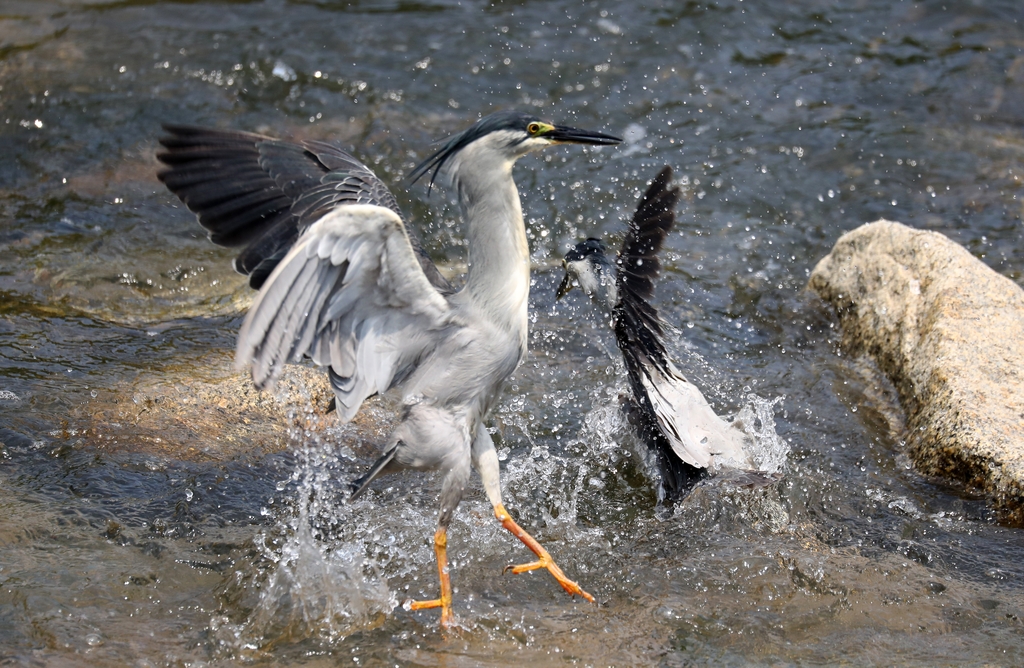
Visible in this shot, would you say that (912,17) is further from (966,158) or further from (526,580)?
(526,580)

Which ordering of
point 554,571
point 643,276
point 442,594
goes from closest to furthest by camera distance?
1. point 442,594
2. point 554,571
3. point 643,276

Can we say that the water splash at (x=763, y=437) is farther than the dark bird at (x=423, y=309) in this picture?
Yes

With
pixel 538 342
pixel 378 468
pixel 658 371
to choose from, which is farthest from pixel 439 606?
pixel 538 342

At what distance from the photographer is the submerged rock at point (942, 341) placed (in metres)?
4.60

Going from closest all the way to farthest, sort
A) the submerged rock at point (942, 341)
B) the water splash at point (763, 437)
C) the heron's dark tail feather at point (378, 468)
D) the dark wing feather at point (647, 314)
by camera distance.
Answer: the heron's dark tail feather at point (378, 468), the submerged rock at point (942, 341), the dark wing feather at point (647, 314), the water splash at point (763, 437)

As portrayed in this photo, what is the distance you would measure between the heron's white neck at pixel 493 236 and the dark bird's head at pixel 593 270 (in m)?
0.96

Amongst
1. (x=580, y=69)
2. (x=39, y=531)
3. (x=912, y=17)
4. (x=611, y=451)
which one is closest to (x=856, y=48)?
(x=912, y=17)

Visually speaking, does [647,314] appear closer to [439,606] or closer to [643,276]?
[643,276]

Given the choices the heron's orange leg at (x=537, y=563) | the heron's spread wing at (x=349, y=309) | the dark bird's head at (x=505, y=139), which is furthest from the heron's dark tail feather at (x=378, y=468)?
the dark bird's head at (x=505, y=139)

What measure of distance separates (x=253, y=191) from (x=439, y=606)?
208 cm

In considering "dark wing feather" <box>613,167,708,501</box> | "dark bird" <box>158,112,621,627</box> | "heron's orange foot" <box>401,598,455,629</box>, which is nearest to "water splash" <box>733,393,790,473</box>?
"dark wing feather" <box>613,167,708,501</box>

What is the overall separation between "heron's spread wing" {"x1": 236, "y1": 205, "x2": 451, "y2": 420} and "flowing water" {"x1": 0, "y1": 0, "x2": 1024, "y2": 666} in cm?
80

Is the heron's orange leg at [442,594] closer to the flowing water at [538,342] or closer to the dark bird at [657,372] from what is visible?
the flowing water at [538,342]

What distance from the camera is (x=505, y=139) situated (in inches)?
160
